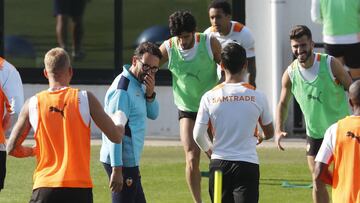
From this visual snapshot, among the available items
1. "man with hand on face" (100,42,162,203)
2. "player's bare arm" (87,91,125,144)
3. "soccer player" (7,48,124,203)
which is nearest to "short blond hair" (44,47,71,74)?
"soccer player" (7,48,124,203)

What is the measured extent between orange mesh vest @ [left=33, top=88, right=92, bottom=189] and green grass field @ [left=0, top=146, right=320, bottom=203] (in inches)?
170

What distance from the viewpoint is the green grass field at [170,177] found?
42.9 ft

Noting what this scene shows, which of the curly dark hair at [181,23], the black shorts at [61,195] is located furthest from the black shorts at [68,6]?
the black shorts at [61,195]

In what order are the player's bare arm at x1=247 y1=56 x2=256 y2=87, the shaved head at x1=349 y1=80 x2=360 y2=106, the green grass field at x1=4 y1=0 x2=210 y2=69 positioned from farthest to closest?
the green grass field at x1=4 y1=0 x2=210 y2=69 → the player's bare arm at x1=247 y1=56 x2=256 y2=87 → the shaved head at x1=349 y1=80 x2=360 y2=106

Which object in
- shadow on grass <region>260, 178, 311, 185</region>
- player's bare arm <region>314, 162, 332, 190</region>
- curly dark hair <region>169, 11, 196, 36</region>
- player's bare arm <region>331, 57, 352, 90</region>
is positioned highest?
curly dark hair <region>169, 11, 196, 36</region>

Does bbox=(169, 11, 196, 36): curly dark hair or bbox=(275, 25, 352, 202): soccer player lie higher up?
bbox=(169, 11, 196, 36): curly dark hair

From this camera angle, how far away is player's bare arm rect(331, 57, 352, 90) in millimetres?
11055

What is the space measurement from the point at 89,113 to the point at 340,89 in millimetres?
3428

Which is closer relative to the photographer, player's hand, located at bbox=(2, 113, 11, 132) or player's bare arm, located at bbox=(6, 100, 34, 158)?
player's bare arm, located at bbox=(6, 100, 34, 158)

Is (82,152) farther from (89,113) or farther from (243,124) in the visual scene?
(243,124)

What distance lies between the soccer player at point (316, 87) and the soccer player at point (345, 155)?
2646 mm

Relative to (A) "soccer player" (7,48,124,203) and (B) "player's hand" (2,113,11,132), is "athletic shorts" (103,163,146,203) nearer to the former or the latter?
(A) "soccer player" (7,48,124,203)

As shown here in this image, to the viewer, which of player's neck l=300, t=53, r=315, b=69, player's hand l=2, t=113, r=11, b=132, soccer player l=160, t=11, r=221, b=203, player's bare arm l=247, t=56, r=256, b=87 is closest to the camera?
player's hand l=2, t=113, r=11, b=132

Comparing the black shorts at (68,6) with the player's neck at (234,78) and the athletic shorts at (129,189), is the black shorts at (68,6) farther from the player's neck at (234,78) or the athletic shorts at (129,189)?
the player's neck at (234,78)
